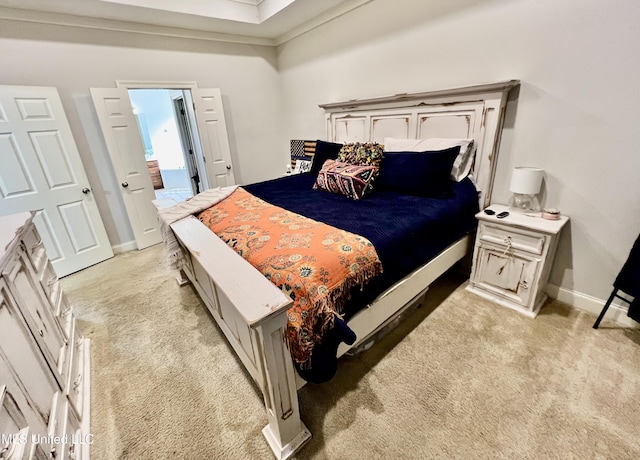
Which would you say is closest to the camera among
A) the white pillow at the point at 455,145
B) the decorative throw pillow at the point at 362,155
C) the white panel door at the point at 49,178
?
the white pillow at the point at 455,145

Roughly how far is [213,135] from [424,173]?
2935 millimetres

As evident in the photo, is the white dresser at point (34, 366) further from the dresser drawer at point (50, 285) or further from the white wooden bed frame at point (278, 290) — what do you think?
the white wooden bed frame at point (278, 290)

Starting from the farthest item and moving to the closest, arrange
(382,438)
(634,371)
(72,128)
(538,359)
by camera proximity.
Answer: (72,128), (538,359), (634,371), (382,438)

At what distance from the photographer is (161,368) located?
170cm

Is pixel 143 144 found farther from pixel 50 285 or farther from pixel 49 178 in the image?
pixel 50 285

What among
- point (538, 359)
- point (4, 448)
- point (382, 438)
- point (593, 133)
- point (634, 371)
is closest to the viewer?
point (4, 448)

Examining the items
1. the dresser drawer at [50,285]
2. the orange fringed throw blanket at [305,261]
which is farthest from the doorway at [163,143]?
the orange fringed throw blanket at [305,261]

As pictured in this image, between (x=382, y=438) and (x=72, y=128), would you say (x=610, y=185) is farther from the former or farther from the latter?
(x=72, y=128)

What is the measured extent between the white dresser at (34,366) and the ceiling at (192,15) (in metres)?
2.19

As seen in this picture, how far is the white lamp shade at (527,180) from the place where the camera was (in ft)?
6.17

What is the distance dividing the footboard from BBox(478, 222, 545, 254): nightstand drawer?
5.73 ft

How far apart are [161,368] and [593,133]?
3.13m

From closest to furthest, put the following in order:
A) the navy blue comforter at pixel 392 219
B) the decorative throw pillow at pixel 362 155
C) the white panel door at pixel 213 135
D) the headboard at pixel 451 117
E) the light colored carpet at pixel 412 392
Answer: the light colored carpet at pixel 412 392, the navy blue comforter at pixel 392 219, the headboard at pixel 451 117, the decorative throw pillow at pixel 362 155, the white panel door at pixel 213 135

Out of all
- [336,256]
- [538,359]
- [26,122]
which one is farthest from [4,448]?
[26,122]
